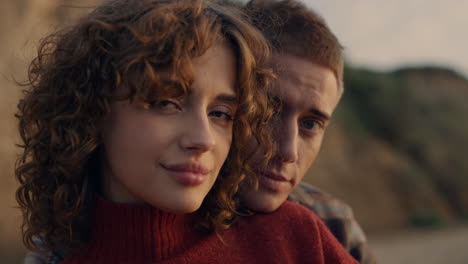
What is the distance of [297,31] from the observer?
2123 mm

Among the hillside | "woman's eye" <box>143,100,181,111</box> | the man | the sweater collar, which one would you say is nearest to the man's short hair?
the man

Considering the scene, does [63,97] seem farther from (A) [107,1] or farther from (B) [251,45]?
(B) [251,45]

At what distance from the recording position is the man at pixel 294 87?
6.48 feet

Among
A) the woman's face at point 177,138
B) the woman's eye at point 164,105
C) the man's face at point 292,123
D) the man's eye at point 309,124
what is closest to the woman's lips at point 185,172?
the woman's face at point 177,138

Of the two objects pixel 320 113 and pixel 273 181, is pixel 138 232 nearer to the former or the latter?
pixel 273 181

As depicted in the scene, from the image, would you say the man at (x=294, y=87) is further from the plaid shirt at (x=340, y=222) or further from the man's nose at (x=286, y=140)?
the plaid shirt at (x=340, y=222)

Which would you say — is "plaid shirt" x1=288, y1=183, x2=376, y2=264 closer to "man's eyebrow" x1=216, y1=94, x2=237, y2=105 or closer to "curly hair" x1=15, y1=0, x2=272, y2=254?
"curly hair" x1=15, y1=0, x2=272, y2=254

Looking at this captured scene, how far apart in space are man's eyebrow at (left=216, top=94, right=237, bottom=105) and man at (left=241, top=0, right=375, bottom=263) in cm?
26

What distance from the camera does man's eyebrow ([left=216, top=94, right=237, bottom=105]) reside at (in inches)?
68.0

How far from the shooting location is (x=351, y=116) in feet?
58.7

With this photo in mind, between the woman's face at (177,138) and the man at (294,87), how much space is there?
279mm

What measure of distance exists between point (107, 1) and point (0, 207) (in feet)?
24.1

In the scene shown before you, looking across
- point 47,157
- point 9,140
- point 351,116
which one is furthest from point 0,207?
point 351,116

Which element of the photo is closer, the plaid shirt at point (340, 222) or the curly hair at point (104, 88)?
the curly hair at point (104, 88)
